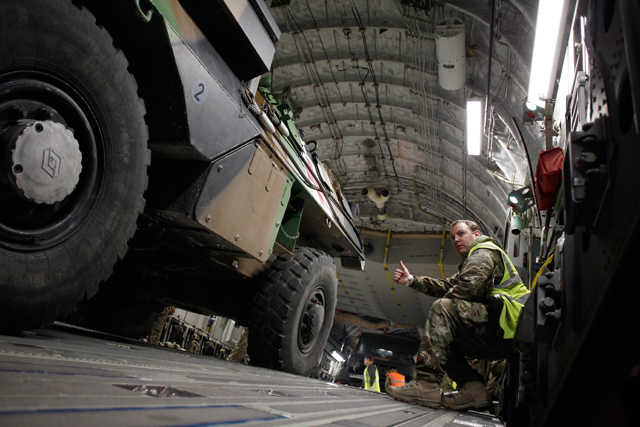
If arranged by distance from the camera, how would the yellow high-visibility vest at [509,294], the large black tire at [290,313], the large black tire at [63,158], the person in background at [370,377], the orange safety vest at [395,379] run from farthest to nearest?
1. the person in background at [370,377]
2. the orange safety vest at [395,379]
3. the large black tire at [290,313]
4. the yellow high-visibility vest at [509,294]
5. the large black tire at [63,158]

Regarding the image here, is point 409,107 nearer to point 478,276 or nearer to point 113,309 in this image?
point 478,276

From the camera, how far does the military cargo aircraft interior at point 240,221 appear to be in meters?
1.13

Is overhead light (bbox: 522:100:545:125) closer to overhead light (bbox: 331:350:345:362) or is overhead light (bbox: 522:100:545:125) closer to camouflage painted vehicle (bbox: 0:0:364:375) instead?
camouflage painted vehicle (bbox: 0:0:364:375)

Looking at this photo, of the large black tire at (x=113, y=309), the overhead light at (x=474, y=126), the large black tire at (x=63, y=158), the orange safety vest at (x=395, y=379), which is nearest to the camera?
the large black tire at (x=63, y=158)

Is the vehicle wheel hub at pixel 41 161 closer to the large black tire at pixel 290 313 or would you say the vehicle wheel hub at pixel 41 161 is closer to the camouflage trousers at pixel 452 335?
the large black tire at pixel 290 313

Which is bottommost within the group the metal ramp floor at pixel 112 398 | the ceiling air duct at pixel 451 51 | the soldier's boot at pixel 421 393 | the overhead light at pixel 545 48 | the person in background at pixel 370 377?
the person in background at pixel 370 377

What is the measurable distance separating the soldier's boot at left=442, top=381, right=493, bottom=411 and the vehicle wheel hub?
265 centimetres

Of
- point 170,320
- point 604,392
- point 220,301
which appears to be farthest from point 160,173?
point 170,320

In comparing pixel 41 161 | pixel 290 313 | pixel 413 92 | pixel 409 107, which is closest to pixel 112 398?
pixel 41 161

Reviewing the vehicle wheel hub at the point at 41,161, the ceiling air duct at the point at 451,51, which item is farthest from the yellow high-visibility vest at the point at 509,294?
the ceiling air duct at the point at 451,51

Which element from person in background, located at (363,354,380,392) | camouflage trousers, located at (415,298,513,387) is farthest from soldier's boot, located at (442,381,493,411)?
person in background, located at (363,354,380,392)

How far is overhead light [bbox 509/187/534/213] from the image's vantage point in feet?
16.6

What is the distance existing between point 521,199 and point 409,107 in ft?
10.8

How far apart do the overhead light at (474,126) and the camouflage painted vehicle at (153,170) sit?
315 cm
